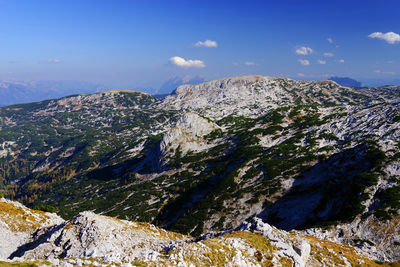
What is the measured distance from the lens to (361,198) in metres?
55.4

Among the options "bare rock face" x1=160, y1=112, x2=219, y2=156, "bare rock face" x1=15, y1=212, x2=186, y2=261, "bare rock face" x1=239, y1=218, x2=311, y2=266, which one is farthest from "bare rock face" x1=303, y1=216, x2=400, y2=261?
"bare rock face" x1=160, y1=112, x2=219, y2=156

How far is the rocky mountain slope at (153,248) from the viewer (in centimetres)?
2617

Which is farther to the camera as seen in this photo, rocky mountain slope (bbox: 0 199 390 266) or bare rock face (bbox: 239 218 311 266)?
bare rock face (bbox: 239 218 311 266)

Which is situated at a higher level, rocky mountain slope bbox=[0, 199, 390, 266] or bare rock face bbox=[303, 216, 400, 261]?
rocky mountain slope bbox=[0, 199, 390, 266]

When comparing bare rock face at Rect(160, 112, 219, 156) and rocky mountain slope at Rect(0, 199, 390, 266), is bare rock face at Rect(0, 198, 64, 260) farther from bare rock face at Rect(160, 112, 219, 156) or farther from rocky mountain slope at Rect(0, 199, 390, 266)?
bare rock face at Rect(160, 112, 219, 156)

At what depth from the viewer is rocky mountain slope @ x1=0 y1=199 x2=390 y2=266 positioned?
85.9ft

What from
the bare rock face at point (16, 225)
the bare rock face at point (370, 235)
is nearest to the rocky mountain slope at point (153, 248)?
the bare rock face at point (16, 225)

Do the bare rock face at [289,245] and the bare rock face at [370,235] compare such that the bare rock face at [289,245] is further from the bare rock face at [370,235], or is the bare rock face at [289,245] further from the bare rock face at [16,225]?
the bare rock face at [16,225]

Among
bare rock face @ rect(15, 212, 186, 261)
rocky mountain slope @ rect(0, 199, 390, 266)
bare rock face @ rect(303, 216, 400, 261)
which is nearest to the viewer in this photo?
rocky mountain slope @ rect(0, 199, 390, 266)

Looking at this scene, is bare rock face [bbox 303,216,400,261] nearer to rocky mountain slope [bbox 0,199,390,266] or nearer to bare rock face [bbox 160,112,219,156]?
rocky mountain slope [bbox 0,199,390,266]

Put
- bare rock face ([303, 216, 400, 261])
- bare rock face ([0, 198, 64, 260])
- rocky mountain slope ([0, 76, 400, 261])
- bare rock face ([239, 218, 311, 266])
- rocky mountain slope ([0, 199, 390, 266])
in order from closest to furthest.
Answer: rocky mountain slope ([0, 199, 390, 266])
bare rock face ([239, 218, 311, 266])
bare rock face ([0, 198, 64, 260])
bare rock face ([303, 216, 400, 261])
rocky mountain slope ([0, 76, 400, 261])

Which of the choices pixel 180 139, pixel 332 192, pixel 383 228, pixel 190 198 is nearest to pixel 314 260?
pixel 383 228

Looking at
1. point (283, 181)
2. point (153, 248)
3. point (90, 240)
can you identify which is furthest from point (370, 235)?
point (90, 240)

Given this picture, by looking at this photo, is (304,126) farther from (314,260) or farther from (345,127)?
(314,260)
